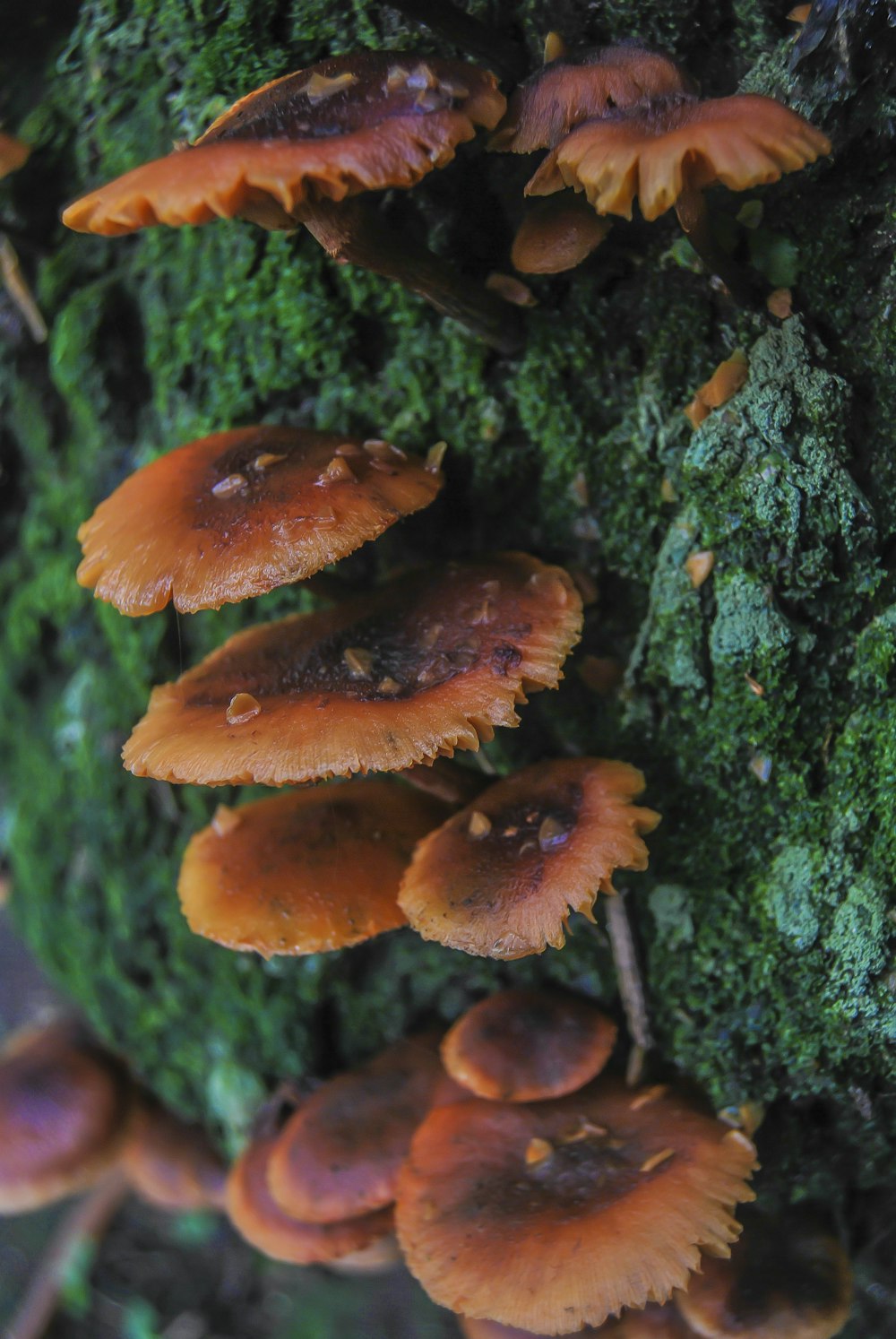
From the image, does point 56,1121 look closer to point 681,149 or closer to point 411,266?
point 411,266

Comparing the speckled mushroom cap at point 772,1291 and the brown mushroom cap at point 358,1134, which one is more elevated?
the brown mushroom cap at point 358,1134

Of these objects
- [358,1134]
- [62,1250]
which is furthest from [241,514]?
[62,1250]

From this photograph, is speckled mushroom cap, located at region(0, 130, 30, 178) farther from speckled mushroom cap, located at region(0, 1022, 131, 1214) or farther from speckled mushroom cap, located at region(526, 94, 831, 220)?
speckled mushroom cap, located at region(0, 1022, 131, 1214)

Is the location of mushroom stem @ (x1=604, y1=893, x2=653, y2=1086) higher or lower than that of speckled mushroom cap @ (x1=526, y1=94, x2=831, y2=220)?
lower

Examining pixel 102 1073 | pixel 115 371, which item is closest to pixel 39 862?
pixel 102 1073

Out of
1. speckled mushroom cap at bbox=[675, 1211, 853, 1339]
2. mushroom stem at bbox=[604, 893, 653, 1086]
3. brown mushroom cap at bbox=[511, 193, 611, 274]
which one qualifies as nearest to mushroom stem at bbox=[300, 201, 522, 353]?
brown mushroom cap at bbox=[511, 193, 611, 274]

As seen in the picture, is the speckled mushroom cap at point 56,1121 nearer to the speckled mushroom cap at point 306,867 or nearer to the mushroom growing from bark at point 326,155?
the speckled mushroom cap at point 306,867

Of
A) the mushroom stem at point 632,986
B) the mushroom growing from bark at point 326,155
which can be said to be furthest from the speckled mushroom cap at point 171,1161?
the mushroom growing from bark at point 326,155
